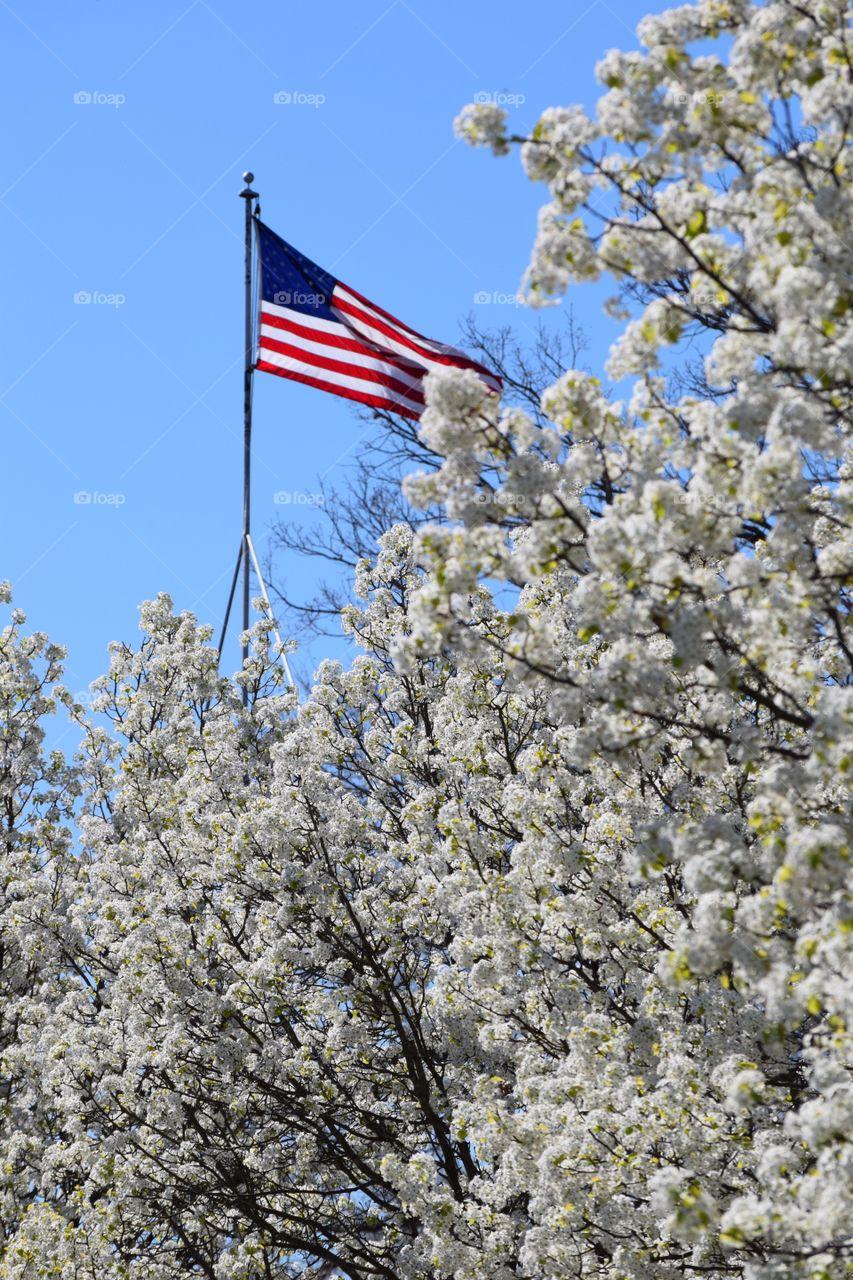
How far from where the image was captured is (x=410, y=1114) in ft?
33.2

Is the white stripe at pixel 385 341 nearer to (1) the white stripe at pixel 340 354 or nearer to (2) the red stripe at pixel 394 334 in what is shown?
(2) the red stripe at pixel 394 334

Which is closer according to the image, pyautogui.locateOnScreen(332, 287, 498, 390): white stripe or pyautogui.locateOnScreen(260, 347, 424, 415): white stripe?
pyautogui.locateOnScreen(260, 347, 424, 415): white stripe

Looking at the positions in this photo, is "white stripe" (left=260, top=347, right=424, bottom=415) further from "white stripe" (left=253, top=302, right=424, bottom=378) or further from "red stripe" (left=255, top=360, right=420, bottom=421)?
"white stripe" (left=253, top=302, right=424, bottom=378)

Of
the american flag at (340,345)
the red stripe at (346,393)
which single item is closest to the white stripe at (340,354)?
the american flag at (340,345)

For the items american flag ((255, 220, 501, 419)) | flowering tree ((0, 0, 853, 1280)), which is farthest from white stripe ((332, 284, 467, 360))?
flowering tree ((0, 0, 853, 1280))

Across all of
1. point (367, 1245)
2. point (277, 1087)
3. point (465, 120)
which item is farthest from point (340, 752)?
point (465, 120)

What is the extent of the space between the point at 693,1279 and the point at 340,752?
5.49 metres

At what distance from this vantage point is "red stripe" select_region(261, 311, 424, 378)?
1516cm

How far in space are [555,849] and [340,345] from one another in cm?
877

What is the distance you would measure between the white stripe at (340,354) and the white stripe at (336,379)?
127 mm

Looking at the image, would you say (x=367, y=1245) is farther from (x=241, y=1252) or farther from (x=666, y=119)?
(x=666, y=119)

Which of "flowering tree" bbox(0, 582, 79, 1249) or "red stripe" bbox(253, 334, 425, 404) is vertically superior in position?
"red stripe" bbox(253, 334, 425, 404)

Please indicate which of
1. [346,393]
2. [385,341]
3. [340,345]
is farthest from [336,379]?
[385,341]

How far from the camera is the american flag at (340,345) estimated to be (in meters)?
15.1
